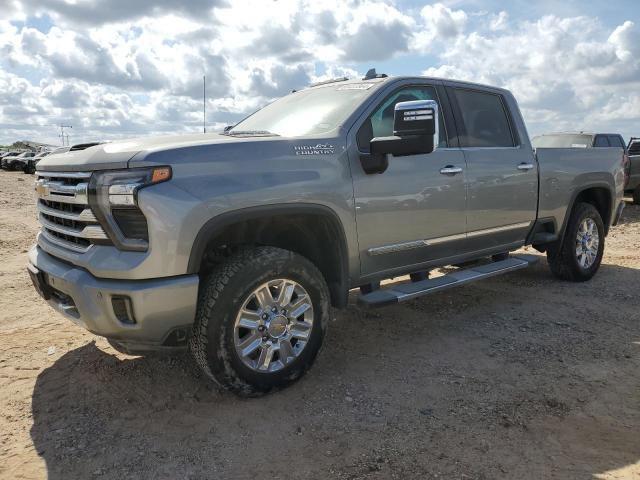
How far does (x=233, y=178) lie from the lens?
309 centimetres

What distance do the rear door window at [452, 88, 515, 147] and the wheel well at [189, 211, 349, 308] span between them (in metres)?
1.63

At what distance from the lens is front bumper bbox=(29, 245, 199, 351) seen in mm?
2848

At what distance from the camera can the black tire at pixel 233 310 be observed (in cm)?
307

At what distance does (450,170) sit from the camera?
4.27 m

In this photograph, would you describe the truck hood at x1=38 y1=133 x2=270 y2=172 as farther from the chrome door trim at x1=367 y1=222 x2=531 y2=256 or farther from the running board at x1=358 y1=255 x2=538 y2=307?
the running board at x1=358 y1=255 x2=538 y2=307

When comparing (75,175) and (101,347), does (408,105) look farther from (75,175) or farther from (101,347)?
(101,347)

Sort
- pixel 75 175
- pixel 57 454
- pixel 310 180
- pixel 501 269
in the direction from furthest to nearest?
pixel 501 269 < pixel 310 180 < pixel 75 175 < pixel 57 454

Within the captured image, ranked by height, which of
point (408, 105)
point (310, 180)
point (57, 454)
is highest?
point (408, 105)

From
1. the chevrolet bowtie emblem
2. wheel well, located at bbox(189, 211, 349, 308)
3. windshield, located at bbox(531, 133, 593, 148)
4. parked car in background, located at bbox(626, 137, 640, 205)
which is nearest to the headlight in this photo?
wheel well, located at bbox(189, 211, 349, 308)

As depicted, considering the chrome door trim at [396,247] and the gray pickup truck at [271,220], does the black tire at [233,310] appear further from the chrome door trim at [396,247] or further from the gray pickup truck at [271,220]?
the chrome door trim at [396,247]

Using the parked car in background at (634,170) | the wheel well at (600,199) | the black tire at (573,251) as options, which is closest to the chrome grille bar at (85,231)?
the black tire at (573,251)

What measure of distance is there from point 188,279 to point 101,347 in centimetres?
168

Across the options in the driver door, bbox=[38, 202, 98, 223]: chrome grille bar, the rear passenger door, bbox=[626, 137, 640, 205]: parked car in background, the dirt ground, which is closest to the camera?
the dirt ground

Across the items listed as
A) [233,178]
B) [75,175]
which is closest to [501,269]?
[233,178]
